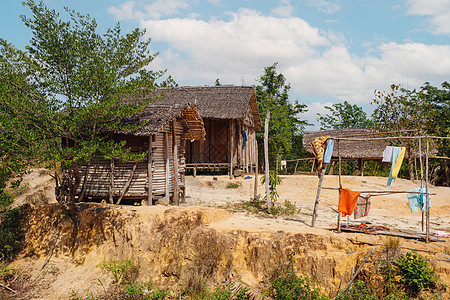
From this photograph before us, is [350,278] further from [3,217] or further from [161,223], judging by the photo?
[3,217]

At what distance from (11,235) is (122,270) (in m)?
3.98

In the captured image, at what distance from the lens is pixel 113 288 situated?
8336mm

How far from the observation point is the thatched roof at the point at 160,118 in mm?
9984

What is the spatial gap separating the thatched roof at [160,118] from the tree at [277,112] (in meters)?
11.8

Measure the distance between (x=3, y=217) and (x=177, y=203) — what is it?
534 cm

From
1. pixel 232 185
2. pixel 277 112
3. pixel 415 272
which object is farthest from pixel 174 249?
pixel 277 112

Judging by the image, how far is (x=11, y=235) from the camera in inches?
395

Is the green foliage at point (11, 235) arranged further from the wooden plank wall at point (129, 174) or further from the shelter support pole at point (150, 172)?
the shelter support pole at point (150, 172)

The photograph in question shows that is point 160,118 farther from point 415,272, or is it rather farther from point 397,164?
point 415,272

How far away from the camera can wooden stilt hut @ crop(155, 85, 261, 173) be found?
17.7 m

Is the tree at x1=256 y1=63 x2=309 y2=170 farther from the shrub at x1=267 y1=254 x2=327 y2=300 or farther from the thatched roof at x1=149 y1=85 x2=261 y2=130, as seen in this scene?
the shrub at x1=267 y1=254 x2=327 y2=300

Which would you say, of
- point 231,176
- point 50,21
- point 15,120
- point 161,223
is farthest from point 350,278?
point 231,176

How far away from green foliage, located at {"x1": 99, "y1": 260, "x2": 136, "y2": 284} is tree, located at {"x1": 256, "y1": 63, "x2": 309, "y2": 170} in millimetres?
15838

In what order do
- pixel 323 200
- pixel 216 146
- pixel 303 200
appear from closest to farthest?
pixel 303 200
pixel 323 200
pixel 216 146
